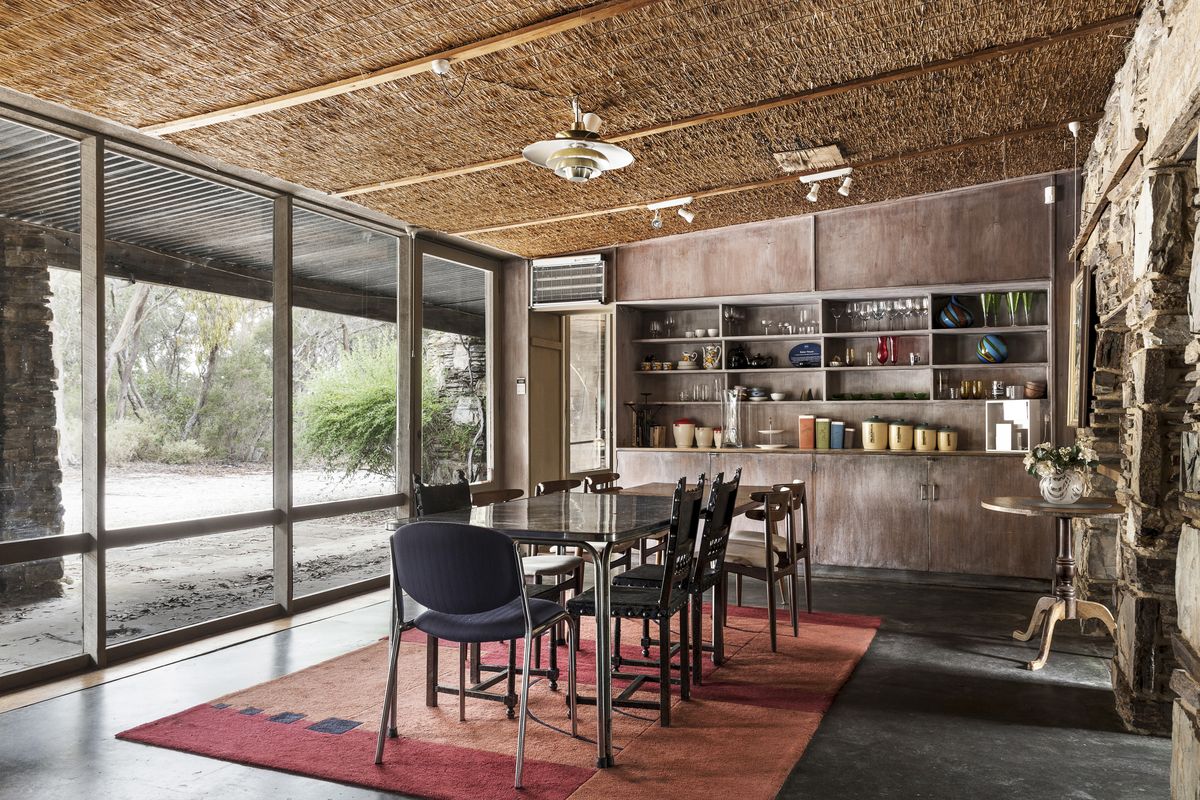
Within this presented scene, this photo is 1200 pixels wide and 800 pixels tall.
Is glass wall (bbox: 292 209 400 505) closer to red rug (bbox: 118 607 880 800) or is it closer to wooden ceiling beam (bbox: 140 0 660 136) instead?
wooden ceiling beam (bbox: 140 0 660 136)

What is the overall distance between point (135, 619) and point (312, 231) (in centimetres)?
279

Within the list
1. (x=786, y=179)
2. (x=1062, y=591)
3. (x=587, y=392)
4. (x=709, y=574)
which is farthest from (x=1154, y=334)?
(x=587, y=392)

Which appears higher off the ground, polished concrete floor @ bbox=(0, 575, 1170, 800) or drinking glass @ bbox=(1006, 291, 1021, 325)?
drinking glass @ bbox=(1006, 291, 1021, 325)

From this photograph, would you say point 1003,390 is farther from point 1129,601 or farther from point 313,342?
point 313,342

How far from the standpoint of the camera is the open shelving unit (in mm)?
7238

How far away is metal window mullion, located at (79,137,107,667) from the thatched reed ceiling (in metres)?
0.48

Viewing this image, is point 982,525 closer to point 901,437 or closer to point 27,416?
point 901,437

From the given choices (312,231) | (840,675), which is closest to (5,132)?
(312,231)

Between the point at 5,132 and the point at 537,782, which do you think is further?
the point at 5,132

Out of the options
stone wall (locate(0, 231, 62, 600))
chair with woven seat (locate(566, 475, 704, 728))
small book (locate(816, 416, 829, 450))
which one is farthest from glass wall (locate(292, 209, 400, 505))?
small book (locate(816, 416, 829, 450))

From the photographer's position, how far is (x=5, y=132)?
4.18m

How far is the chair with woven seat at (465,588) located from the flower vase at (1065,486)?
8.90 feet

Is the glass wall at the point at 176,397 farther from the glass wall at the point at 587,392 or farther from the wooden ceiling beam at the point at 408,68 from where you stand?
the glass wall at the point at 587,392

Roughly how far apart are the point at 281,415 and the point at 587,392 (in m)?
3.65
